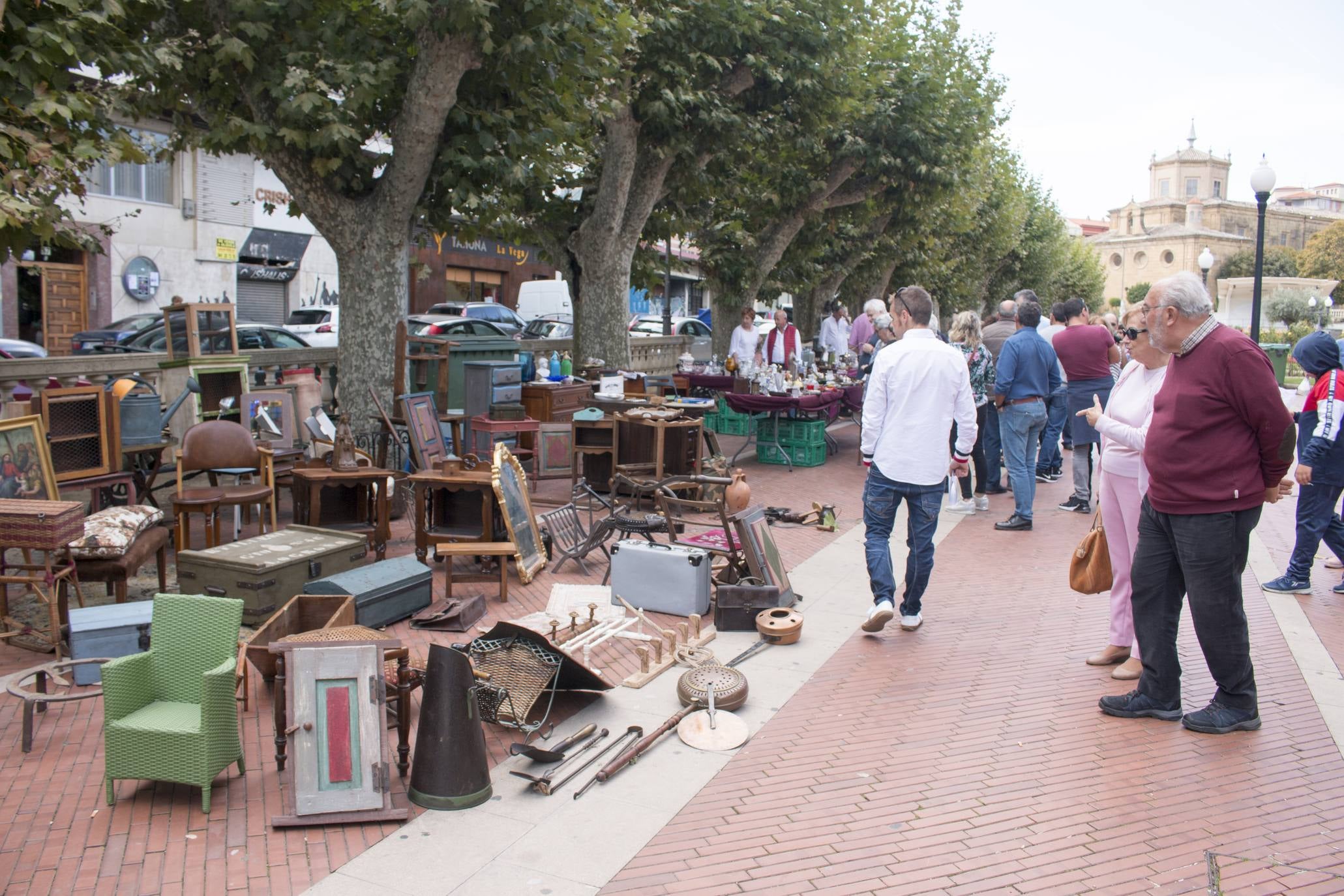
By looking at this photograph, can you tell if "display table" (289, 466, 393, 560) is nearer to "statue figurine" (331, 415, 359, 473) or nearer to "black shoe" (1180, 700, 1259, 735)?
"statue figurine" (331, 415, 359, 473)

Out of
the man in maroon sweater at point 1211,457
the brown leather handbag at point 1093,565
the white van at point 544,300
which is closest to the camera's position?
the man in maroon sweater at point 1211,457

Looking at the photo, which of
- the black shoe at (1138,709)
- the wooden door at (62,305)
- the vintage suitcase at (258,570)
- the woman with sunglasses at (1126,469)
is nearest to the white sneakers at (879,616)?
the woman with sunglasses at (1126,469)

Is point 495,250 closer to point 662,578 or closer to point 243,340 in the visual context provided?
point 243,340

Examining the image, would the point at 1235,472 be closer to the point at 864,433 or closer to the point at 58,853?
the point at 864,433

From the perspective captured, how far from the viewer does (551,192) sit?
14.9 metres

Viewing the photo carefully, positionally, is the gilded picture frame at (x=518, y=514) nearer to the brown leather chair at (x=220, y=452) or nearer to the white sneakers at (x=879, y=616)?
the brown leather chair at (x=220, y=452)

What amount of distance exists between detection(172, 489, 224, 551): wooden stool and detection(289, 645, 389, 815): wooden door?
3275 mm

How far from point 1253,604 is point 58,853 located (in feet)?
24.4

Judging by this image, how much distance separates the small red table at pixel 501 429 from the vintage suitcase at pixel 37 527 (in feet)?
17.1

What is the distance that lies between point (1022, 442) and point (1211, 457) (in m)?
5.58

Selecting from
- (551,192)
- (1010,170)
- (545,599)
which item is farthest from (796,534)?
(1010,170)

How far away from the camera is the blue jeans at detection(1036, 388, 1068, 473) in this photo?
11820 millimetres

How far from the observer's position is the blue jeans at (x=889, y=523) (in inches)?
247

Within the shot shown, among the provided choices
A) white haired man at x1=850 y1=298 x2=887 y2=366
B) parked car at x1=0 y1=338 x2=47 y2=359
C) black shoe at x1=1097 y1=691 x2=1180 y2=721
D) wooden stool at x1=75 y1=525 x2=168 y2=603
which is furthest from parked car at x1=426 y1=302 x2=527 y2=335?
black shoe at x1=1097 y1=691 x2=1180 y2=721
